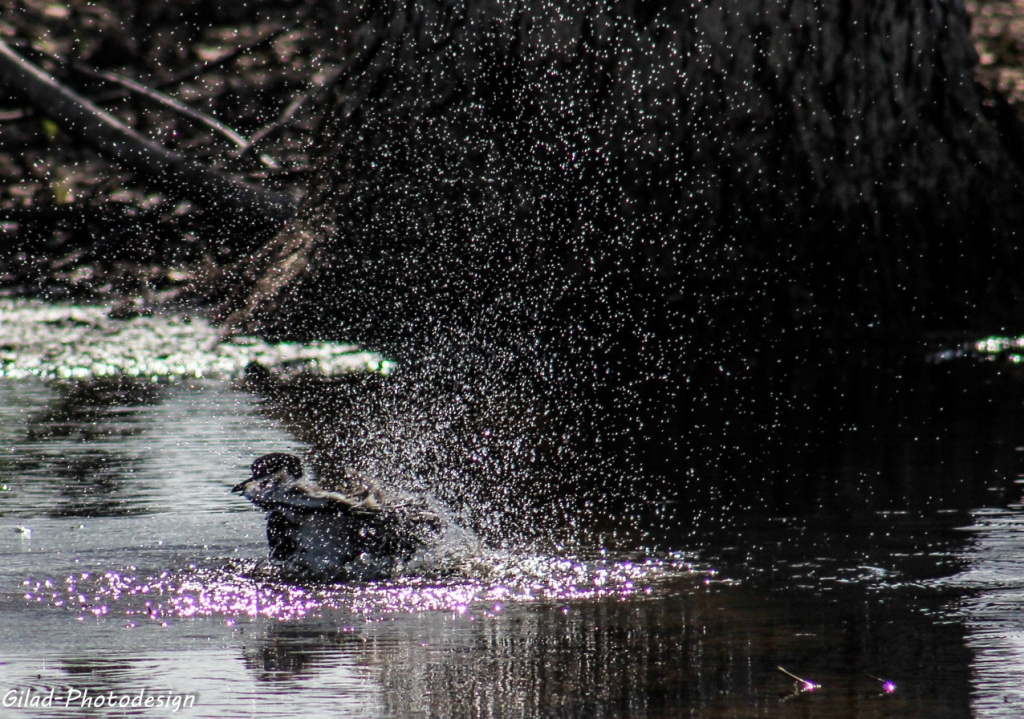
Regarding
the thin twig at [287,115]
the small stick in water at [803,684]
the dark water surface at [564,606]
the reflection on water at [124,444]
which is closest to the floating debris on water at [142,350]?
the reflection on water at [124,444]

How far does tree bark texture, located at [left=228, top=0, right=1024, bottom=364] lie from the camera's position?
7832 millimetres

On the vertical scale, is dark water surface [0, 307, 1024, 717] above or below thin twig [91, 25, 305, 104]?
below

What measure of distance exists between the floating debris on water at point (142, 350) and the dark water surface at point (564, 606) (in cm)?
180

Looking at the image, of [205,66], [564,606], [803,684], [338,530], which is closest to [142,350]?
[338,530]

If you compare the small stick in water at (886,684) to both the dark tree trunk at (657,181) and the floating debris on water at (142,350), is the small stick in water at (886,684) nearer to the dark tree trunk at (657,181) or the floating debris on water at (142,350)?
the floating debris on water at (142,350)

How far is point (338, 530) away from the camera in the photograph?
11.7 ft

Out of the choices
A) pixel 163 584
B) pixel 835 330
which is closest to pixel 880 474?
pixel 163 584

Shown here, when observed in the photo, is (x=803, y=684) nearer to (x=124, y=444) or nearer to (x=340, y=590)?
(x=340, y=590)

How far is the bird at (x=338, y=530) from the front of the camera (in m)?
3.50

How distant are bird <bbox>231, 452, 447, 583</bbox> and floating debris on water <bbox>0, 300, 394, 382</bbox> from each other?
298 centimetres

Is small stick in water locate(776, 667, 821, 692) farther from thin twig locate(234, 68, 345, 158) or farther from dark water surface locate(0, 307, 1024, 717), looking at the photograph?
thin twig locate(234, 68, 345, 158)

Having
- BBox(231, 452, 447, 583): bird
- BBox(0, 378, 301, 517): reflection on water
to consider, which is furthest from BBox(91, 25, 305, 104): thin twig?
BBox(231, 452, 447, 583): bird

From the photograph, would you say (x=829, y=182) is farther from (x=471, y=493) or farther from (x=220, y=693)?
(x=220, y=693)

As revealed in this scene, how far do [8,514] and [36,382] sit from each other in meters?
2.58
